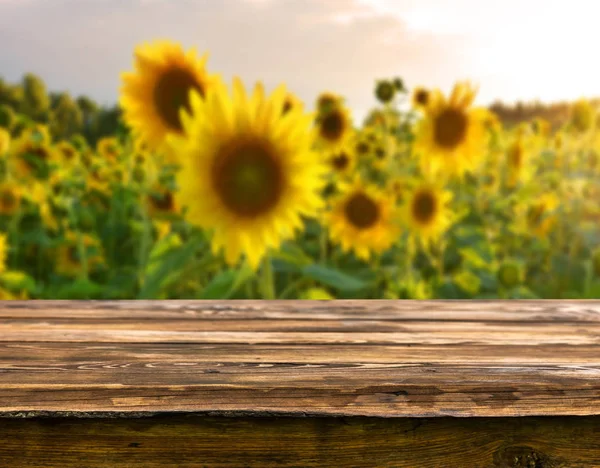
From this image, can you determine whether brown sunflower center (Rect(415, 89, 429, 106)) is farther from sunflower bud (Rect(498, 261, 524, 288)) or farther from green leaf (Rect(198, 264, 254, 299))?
Answer: green leaf (Rect(198, 264, 254, 299))

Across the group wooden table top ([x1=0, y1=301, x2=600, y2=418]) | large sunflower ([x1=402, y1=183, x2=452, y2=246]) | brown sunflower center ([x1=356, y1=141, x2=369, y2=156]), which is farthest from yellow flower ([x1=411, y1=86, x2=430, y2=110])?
wooden table top ([x1=0, y1=301, x2=600, y2=418])

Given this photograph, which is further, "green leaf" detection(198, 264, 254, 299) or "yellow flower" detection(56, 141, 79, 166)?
"yellow flower" detection(56, 141, 79, 166)

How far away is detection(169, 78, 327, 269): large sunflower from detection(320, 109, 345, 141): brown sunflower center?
132 cm

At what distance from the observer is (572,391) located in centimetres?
70

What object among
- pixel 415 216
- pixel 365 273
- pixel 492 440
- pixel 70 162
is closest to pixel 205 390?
pixel 492 440

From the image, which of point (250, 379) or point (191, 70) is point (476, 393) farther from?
point (191, 70)

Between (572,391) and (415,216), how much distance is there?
154 cm

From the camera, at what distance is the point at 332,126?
2.63 m

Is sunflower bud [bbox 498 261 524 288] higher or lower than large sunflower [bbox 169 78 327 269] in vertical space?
lower

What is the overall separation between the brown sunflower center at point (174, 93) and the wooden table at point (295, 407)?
0.80 metres

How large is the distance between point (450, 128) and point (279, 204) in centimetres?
117

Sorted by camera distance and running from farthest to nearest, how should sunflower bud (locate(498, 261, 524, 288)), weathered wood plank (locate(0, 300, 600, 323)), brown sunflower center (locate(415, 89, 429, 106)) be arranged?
brown sunflower center (locate(415, 89, 429, 106)) → sunflower bud (locate(498, 261, 524, 288)) → weathered wood plank (locate(0, 300, 600, 323))

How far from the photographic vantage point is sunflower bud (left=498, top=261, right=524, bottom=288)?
1.85 meters

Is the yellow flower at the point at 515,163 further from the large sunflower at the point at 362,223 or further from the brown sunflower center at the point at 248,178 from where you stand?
the brown sunflower center at the point at 248,178
